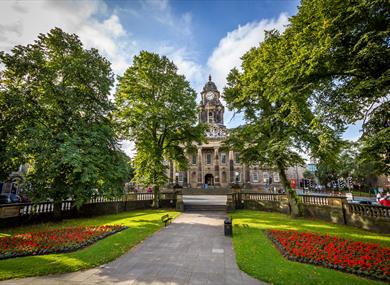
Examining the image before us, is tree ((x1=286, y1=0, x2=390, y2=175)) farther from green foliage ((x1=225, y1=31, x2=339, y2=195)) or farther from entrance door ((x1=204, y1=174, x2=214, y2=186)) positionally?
entrance door ((x1=204, y1=174, x2=214, y2=186))

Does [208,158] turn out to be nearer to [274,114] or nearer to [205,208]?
[205,208]

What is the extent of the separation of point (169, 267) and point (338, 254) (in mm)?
6157

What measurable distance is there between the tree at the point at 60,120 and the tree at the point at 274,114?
437 inches

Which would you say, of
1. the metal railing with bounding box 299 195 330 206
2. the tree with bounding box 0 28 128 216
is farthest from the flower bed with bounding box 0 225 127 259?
the metal railing with bounding box 299 195 330 206

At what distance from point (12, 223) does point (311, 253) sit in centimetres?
1688

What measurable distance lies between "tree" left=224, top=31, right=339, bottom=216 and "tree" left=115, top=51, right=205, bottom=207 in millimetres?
4951

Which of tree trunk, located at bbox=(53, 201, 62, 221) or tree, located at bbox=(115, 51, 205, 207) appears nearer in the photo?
tree trunk, located at bbox=(53, 201, 62, 221)

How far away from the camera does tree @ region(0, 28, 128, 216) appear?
492 inches

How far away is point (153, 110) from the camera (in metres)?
20.0

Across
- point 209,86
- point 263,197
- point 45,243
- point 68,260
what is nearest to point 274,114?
point 263,197

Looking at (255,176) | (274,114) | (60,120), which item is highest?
(274,114)

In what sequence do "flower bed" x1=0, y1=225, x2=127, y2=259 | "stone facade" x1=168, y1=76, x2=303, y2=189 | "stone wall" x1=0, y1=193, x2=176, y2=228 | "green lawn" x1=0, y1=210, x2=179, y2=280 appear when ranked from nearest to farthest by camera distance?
"green lawn" x1=0, y1=210, x2=179, y2=280 → "flower bed" x1=0, y1=225, x2=127, y2=259 → "stone wall" x1=0, y1=193, x2=176, y2=228 → "stone facade" x1=168, y1=76, x2=303, y2=189

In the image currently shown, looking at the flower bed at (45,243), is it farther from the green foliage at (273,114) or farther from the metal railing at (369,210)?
the metal railing at (369,210)

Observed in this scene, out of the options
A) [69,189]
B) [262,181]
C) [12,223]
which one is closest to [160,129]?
[69,189]
